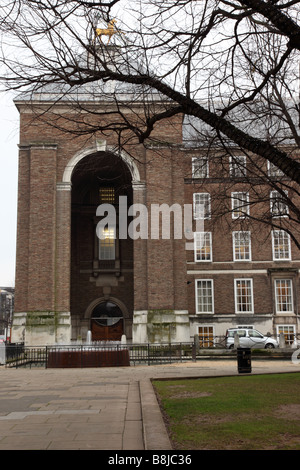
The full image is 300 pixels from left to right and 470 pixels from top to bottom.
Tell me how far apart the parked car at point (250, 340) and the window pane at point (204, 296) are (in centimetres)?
414

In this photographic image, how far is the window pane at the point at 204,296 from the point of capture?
1411 inches

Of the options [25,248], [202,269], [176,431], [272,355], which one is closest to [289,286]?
[202,269]

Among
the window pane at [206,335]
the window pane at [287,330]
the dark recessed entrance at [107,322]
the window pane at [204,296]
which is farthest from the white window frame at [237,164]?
the dark recessed entrance at [107,322]

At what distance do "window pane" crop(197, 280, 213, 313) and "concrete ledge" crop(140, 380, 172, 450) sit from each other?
2506cm

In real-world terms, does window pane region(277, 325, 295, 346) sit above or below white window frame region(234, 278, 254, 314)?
below

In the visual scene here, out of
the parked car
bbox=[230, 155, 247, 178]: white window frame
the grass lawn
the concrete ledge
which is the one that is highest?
bbox=[230, 155, 247, 178]: white window frame

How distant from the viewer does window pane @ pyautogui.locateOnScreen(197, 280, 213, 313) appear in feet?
118

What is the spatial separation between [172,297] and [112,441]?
23.9 meters

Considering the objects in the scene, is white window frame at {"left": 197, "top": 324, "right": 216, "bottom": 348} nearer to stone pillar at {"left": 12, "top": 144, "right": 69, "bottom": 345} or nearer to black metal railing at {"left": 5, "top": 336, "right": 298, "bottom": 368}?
black metal railing at {"left": 5, "top": 336, "right": 298, "bottom": 368}

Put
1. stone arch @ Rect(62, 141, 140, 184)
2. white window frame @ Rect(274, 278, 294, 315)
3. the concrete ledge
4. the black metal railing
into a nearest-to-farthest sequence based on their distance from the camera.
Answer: the concrete ledge, the black metal railing, stone arch @ Rect(62, 141, 140, 184), white window frame @ Rect(274, 278, 294, 315)

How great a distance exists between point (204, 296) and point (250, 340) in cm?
585

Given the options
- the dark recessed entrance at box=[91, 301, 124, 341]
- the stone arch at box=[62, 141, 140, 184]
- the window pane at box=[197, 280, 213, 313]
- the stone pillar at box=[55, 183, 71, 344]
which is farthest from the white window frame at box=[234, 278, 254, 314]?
the stone pillar at box=[55, 183, 71, 344]

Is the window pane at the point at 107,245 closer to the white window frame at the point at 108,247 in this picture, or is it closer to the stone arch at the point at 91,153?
the white window frame at the point at 108,247

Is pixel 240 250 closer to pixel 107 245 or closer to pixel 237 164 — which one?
pixel 107 245
